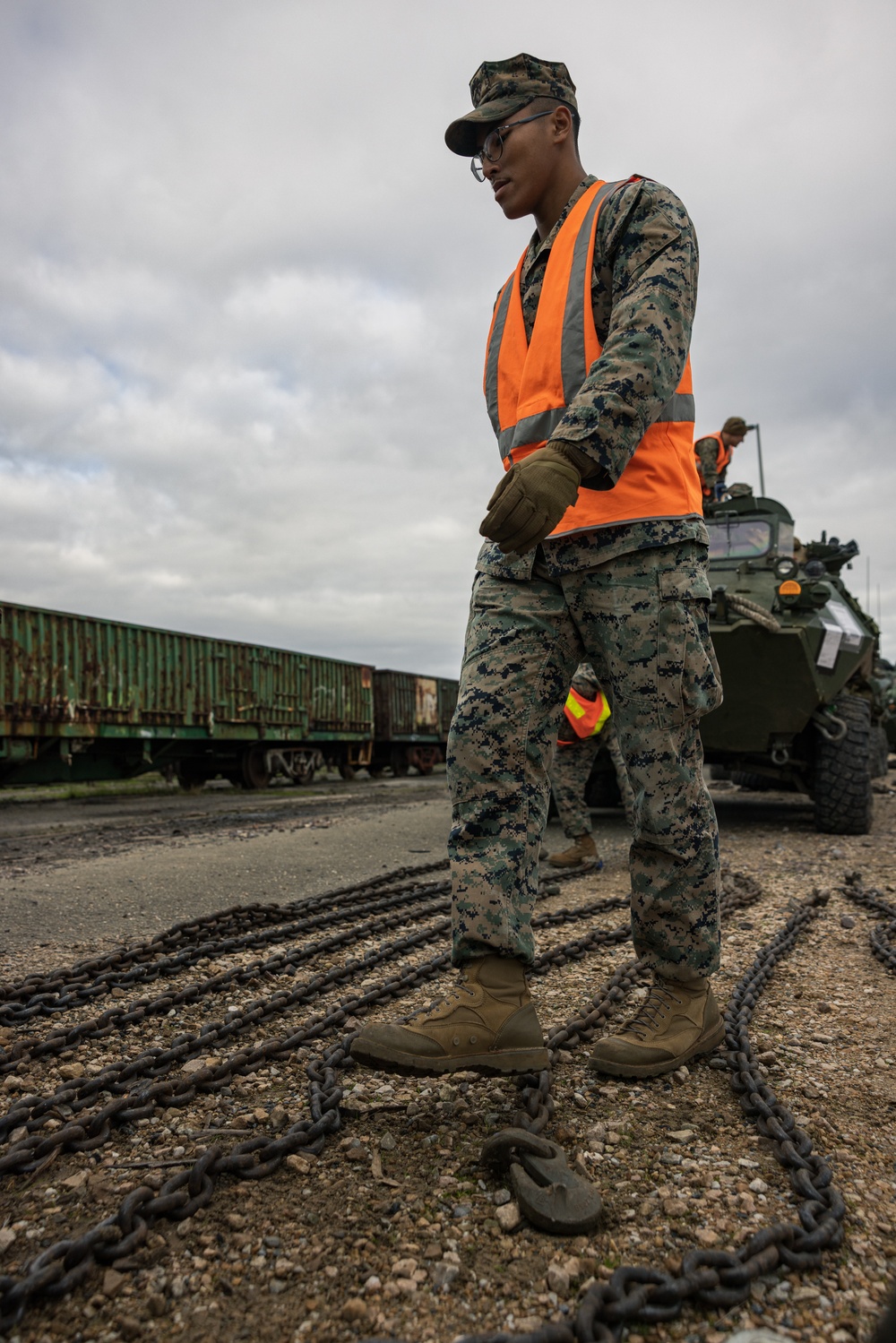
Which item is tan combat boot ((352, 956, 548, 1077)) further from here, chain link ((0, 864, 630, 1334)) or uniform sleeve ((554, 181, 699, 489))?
uniform sleeve ((554, 181, 699, 489))

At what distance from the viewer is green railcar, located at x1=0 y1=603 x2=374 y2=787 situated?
12352mm

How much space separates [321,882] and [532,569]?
3133mm

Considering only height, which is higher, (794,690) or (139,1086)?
(794,690)

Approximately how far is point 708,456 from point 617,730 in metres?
5.70

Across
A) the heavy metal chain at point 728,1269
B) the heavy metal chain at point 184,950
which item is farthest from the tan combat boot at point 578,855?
the heavy metal chain at point 728,1269

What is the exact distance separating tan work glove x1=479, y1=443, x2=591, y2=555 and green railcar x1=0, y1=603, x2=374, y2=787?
11.6 metres

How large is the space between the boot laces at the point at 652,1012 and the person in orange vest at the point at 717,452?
5263mm

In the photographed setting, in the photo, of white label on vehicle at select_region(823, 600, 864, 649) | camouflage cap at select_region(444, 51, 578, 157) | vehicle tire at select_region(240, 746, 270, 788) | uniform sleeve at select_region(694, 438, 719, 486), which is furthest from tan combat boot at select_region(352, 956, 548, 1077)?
vehicle tire at select_region(240, 746, 270, 788)

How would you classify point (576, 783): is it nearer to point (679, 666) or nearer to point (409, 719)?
point (679, 666)

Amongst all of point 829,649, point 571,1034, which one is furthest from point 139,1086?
point 829,649

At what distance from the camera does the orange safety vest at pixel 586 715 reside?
5637 millimetres

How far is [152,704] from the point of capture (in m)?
14.2

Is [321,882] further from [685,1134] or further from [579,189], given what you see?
[579,189]

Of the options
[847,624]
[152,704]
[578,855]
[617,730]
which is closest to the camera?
[617,730]
